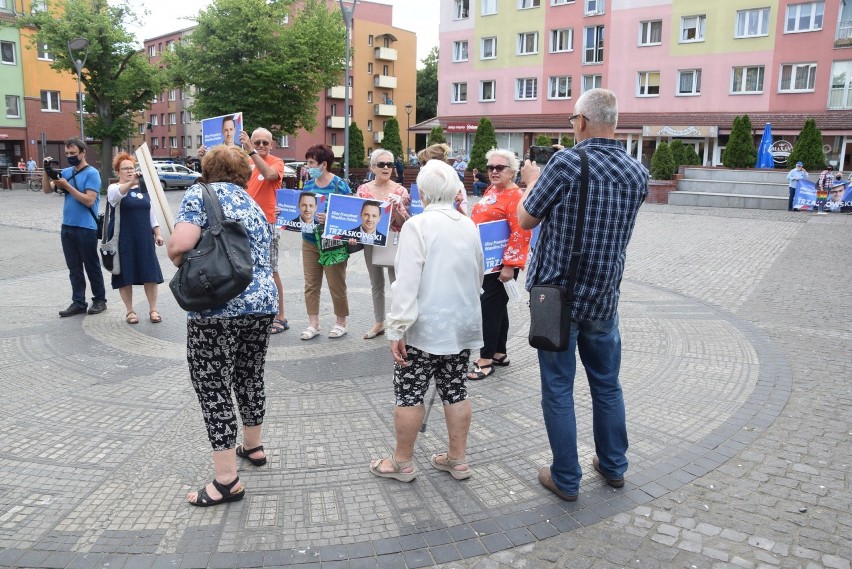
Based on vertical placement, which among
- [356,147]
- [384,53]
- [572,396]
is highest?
[384,53]

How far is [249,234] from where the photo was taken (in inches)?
142

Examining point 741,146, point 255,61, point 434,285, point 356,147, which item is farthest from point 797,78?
point 434,285

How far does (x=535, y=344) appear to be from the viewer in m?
3.65

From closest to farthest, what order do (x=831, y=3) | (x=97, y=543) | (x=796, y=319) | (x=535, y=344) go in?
(x=97, y=543)
(x=535, y=344)
(x=796, y=319)
(x=831, y=3)

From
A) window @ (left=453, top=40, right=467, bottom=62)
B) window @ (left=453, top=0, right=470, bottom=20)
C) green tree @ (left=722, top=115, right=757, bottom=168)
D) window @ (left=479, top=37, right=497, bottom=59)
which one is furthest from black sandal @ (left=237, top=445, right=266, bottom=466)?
window @ (left=453, top=0, right=470, bottom=20)

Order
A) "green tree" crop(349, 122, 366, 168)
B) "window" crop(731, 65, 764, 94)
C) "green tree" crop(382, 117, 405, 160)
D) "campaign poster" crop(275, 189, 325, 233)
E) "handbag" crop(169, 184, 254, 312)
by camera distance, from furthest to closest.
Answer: "green tree" crop(382, 117, 405, 160) < "green tree" crop(349, 122, 366, 168) < "window" crop(731, 65, 764, 94) < "campaign poster" crop(275, 189, 325, 233) < "handbag" crop(169, 184, 254, 312)

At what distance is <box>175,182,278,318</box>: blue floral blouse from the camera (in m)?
3.43

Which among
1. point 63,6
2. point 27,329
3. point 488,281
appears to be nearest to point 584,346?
point 488,281

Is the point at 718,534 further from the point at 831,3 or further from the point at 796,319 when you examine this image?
the point at 831,3

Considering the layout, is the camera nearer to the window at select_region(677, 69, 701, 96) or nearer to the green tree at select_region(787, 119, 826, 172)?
the green tree at select_region(787, 119, 826, 172)

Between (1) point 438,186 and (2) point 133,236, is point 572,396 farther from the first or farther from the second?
(2) point 133,236

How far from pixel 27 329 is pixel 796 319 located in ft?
29.3

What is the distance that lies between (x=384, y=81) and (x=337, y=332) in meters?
66.4

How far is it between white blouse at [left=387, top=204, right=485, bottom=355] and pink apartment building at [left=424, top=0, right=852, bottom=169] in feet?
128
